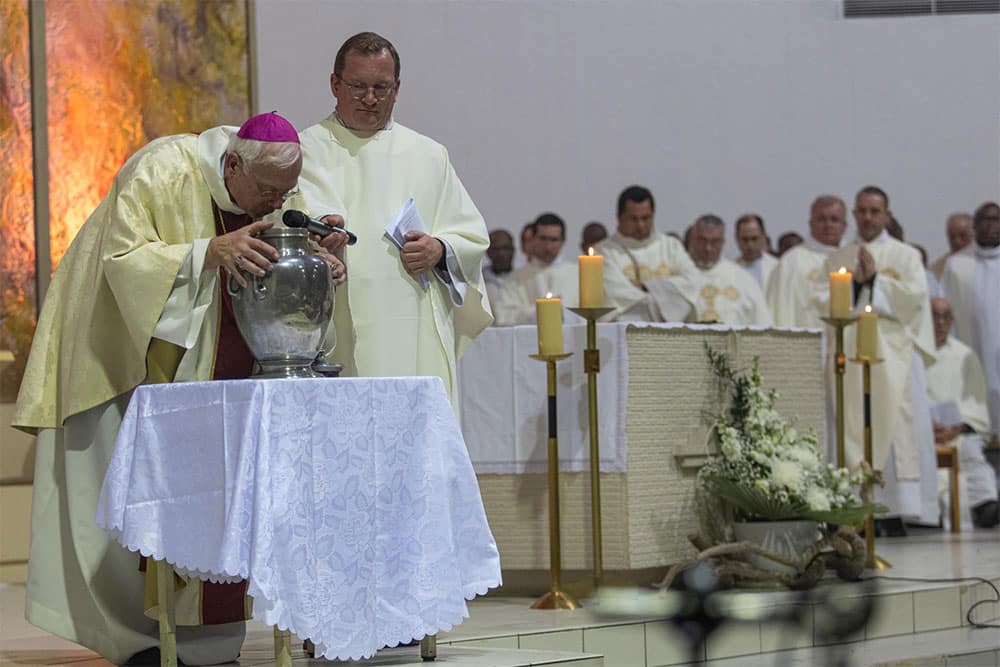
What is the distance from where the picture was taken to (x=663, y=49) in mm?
10898

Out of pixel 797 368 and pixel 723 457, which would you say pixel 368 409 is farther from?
pixel 797 368

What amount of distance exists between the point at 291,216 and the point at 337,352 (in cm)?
96

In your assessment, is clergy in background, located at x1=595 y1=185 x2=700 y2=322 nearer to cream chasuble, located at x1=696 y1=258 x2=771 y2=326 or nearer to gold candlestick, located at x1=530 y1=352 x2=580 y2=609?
cream chasuble, located at x1=696 y1=258 x2=771 y2=326

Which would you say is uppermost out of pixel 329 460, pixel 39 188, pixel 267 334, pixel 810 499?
pixel 39 188

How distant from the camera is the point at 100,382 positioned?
138 inches

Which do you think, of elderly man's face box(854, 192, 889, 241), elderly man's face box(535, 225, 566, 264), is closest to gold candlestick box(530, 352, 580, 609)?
elderly man's face box(854, 192, 889, 241)

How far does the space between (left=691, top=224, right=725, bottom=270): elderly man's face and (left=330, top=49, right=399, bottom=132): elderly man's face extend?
5.28 meters

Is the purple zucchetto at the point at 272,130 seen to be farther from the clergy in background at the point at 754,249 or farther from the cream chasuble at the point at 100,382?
the clergy in background at the point at 754,249

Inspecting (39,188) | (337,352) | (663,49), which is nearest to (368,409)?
(337,352)

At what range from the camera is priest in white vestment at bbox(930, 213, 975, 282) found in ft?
34.9

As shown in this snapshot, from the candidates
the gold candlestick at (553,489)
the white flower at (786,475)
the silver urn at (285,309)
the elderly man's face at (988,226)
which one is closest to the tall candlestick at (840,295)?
the white flower at (786,475)

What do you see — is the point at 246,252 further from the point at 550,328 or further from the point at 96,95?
the point at 96,95

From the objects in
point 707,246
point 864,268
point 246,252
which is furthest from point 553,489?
point 707,246

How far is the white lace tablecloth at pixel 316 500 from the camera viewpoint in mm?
2844
